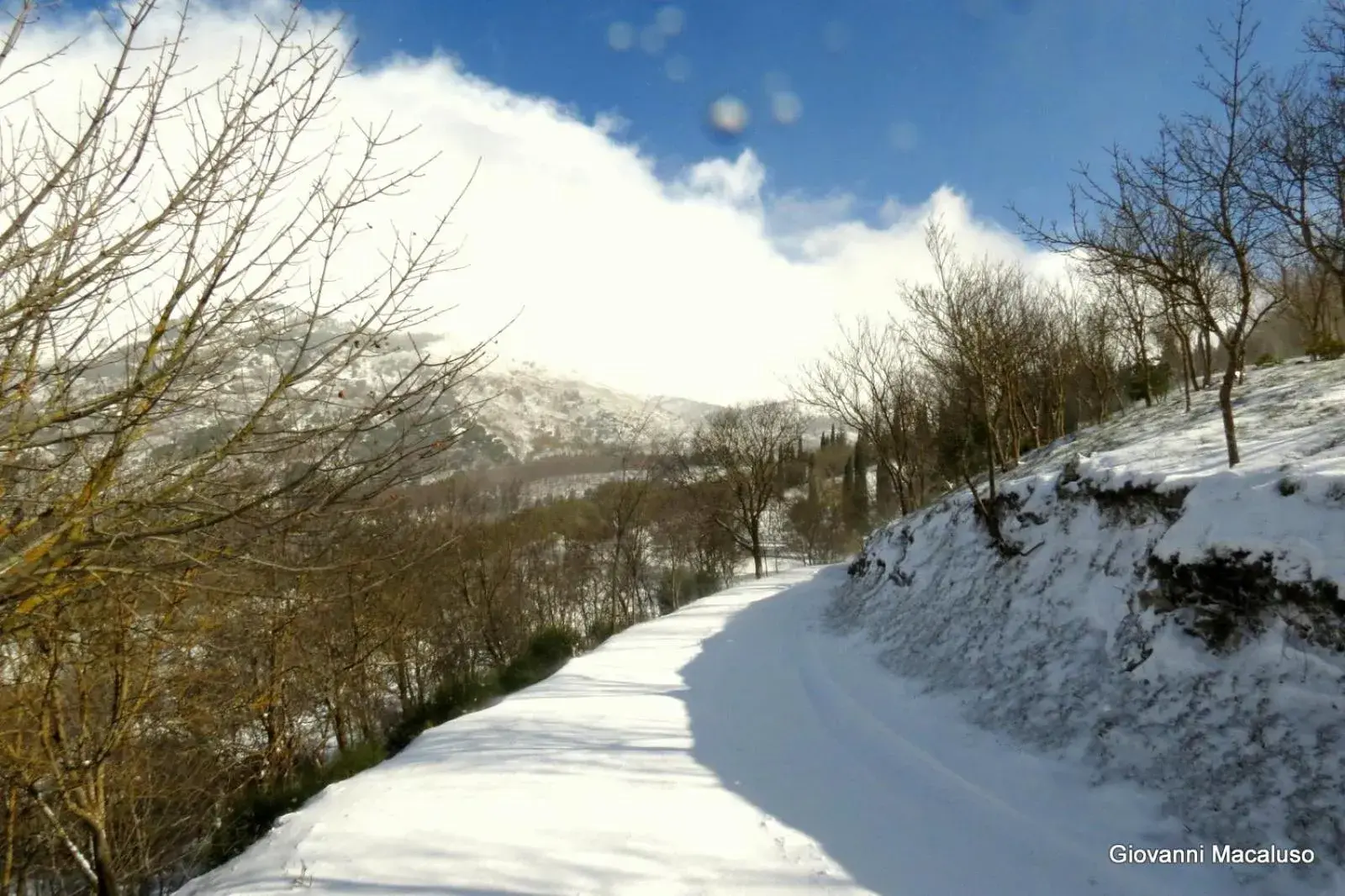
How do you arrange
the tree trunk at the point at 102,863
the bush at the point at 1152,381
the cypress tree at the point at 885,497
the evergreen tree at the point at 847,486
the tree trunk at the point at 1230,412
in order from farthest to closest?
the evergreen tree at the point at 847,486
the cypress tree at the point at 885,497
the bush at the point at 1152,381
the tree trunk at the point at 102,863
the tree trunk at the point at 1230,412

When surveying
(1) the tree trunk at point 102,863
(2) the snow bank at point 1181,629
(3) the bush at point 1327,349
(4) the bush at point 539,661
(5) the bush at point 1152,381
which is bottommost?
(4) the bush at point 539,661

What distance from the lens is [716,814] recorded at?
5062mm

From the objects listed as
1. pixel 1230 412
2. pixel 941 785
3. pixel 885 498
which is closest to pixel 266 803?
pixel 941 785

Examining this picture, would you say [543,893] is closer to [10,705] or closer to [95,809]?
[95,809]

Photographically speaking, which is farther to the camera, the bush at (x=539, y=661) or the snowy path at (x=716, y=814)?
the bush at (x=539, y=661)

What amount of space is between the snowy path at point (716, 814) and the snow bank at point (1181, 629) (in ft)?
1.55

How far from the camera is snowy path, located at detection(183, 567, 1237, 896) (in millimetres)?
4078

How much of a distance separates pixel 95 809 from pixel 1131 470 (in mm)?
11728

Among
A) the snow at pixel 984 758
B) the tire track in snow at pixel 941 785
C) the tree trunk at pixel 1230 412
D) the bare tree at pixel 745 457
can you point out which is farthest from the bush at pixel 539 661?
the tree trunk at pixel 1230 412

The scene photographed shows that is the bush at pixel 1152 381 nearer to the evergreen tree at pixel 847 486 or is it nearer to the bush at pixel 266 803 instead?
the bush at pixel 266 803

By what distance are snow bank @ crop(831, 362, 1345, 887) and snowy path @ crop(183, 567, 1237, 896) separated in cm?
47

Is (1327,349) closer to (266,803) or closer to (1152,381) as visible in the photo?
(1152,381)

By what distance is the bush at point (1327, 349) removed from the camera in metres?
13.6

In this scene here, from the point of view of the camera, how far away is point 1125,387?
A: 26750mm
